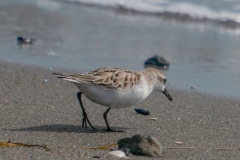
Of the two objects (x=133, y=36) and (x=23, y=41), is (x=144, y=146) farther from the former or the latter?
(x=133, y=36)

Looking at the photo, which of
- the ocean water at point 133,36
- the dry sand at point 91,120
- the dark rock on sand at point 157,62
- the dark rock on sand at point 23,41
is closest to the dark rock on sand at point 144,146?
the dry sand at point 91,120

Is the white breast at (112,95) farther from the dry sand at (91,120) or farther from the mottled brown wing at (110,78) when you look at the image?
the dry sand at (91,120)

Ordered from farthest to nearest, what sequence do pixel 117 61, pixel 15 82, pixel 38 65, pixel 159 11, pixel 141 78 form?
1. pixel 159 11
2. pixel 117 61
3. pixel 38 65
4. pixel 15 82
5. pixel 141 78

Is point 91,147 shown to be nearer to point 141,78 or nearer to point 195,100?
point 141,78

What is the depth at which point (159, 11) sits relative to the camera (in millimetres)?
14148

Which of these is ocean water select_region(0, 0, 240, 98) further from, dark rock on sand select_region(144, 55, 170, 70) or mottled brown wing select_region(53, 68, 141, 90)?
mottled brown wing select_region(53, 68, 141, 90)

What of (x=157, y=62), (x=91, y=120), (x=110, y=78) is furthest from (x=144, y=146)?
(x=157, y=62)

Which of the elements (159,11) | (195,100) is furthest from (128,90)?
(159,11)

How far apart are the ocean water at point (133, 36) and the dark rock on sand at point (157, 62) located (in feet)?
0.37

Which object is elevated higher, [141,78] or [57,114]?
[141,78]

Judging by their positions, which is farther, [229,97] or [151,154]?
[229,97]

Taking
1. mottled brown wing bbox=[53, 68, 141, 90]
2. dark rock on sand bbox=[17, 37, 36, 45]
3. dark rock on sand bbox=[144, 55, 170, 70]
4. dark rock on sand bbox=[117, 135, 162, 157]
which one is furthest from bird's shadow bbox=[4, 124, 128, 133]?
dark rock on sand bbox=[17, 37, 36, 45]

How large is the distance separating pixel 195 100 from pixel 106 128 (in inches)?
74.7

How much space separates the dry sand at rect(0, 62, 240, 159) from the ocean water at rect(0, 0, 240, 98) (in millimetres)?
823
